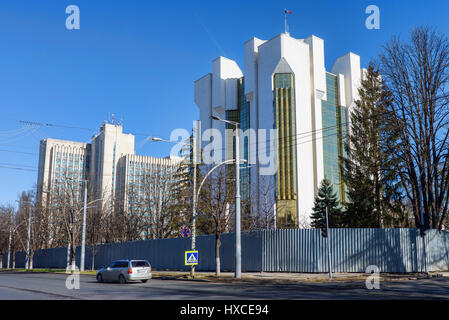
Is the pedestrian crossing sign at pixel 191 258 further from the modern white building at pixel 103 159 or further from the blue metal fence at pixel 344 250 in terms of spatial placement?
the modern white building at pixel 103 159

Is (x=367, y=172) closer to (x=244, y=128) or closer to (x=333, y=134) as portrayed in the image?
(x=333, y=134)

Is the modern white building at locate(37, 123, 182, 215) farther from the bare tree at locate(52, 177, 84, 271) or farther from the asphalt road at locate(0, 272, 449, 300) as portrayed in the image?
the asphalt road at locate(0, 272, 449, 300)

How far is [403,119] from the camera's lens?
95.6 ft

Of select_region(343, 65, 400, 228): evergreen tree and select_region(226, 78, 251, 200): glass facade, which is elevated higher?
select_region(226, 78, 251, 200): glass facade

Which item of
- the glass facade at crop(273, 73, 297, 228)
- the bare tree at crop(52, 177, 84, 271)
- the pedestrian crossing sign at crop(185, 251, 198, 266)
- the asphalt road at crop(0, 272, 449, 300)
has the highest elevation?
the glass facade at crop(273, 73, 297, 228)

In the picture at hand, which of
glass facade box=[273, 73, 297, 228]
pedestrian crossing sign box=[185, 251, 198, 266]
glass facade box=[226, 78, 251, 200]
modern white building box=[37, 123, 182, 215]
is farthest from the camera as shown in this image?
modern white building box=[37, 123, 182, 215]

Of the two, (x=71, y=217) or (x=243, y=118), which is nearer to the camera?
(x=71, y=217)

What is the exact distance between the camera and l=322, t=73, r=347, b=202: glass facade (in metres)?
72.0

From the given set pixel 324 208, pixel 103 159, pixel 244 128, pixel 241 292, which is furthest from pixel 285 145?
pixel 103 159

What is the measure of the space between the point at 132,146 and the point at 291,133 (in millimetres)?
94593

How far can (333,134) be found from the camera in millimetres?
73062

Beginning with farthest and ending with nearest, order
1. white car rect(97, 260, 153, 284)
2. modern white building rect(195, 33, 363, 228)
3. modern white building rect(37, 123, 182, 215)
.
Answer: modern white building rect(37, 123, 182, 215)
modern white building rect(195, 33, 363, 228)
white car rect(97, 260, 153, 284)

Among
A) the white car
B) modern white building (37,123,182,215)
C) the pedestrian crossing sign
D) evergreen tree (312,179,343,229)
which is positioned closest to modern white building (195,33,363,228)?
evergreen tree (312,179,343,229)

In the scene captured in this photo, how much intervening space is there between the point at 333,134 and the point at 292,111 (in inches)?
354
